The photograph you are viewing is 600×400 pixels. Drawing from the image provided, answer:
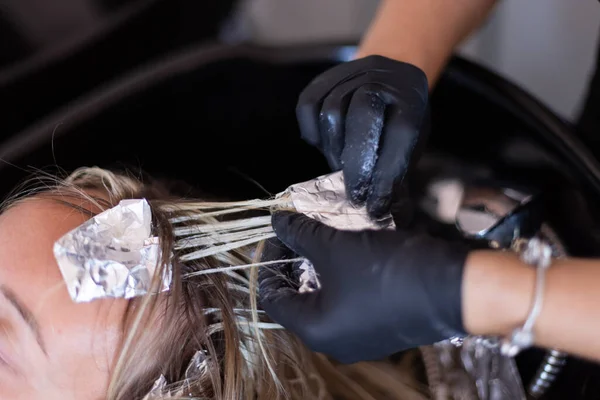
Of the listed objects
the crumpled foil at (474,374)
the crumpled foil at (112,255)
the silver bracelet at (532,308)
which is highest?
the crumpled foil at (112,255)

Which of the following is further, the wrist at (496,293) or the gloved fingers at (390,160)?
the gloved fingers at (390,160)

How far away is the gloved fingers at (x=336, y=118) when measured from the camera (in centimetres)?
63

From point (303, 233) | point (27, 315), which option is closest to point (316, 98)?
point (303, 233)

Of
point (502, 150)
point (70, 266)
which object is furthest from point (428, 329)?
point (502, 150)

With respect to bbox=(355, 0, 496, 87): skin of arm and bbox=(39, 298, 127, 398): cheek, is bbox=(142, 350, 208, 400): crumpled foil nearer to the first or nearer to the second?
bbox=(39, 298, 127, 398): cheek

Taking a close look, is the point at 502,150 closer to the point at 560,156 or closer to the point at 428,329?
the point at 560,156

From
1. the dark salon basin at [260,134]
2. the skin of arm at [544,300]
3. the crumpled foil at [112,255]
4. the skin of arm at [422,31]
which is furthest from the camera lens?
the dark salon basin at [260,134]

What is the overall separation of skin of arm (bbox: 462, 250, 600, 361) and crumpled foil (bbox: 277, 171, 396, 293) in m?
0.13

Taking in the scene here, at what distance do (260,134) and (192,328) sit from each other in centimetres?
45

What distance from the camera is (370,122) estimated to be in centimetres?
61

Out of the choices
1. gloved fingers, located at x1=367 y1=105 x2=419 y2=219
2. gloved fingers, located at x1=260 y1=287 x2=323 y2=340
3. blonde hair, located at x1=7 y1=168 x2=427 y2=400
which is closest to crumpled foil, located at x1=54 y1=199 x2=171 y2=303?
blonde hair, located at x1=7 y1=168 x2=427 y2=400

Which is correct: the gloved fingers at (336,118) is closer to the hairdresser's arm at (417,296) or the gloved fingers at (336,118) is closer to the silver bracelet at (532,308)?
the hairdresser's arm at (417,296)

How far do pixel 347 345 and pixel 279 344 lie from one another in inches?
8.7

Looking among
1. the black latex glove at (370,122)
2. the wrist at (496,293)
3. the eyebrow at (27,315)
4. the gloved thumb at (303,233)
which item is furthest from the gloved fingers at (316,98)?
the eyebrow at (27,315)
